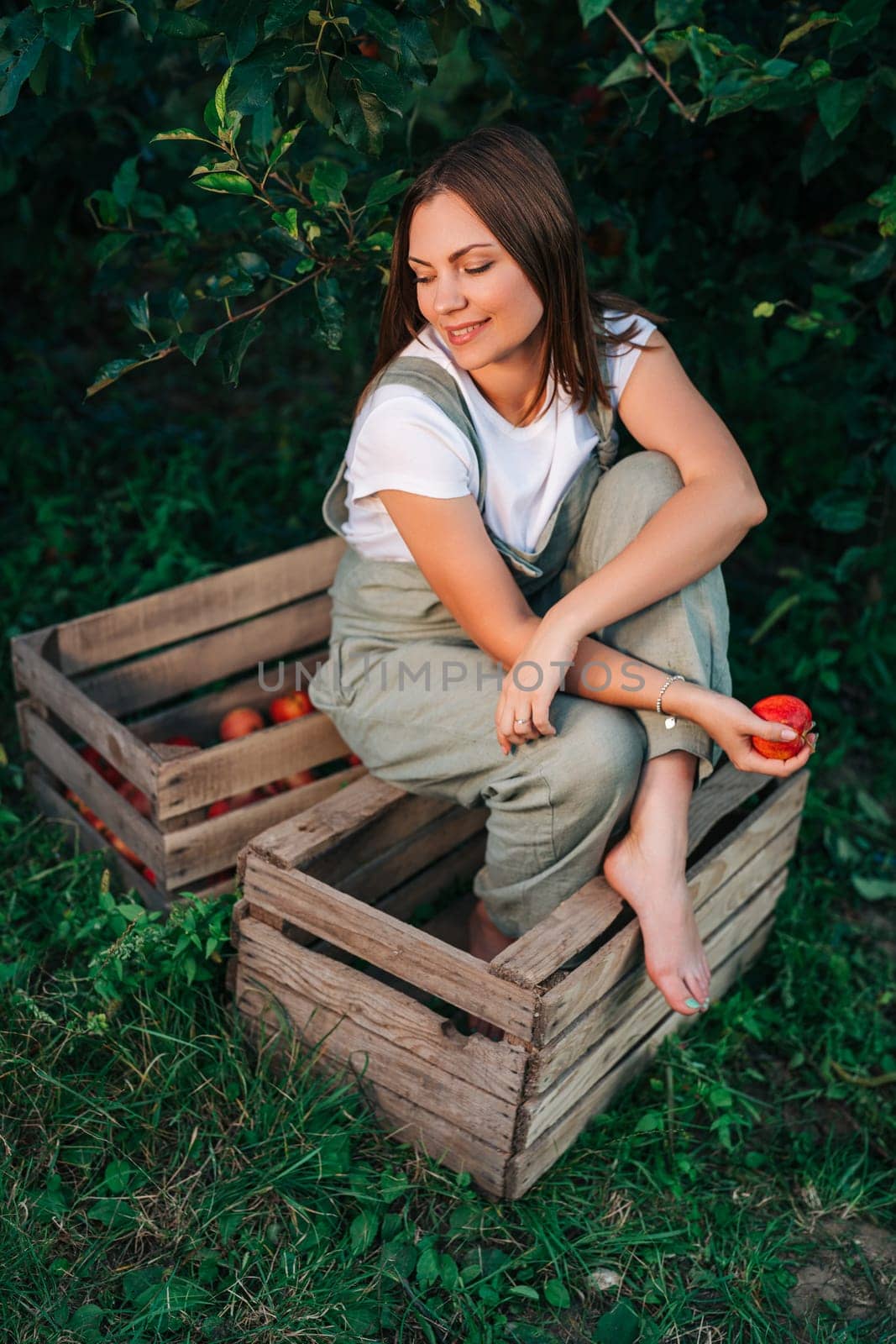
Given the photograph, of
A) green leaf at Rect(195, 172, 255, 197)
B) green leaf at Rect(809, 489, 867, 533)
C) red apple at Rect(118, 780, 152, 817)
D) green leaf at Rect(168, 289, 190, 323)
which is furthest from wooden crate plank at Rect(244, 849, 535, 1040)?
green leaf at Rect(809, 489, 867, 533)

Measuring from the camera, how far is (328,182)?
6.22 feet

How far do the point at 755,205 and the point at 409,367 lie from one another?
1227 millimetres

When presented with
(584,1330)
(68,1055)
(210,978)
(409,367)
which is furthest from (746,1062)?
(409,367)

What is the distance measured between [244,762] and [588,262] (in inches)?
49.3

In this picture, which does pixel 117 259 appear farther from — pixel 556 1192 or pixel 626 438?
pixel 556 1192

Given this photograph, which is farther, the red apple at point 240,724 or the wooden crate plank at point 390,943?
the red apple at point 240,724

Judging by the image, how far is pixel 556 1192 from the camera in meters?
1.86

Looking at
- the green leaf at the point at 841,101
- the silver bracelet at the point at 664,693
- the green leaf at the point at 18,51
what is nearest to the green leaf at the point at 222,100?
the green leaf at the point at 18,51

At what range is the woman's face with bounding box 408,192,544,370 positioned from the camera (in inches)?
72.1

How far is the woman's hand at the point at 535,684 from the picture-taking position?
1811mm

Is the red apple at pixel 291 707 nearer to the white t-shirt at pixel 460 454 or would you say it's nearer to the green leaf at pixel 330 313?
the white t-shirt at pixel 460 454

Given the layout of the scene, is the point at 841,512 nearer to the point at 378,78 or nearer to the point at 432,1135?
the point at 378,78

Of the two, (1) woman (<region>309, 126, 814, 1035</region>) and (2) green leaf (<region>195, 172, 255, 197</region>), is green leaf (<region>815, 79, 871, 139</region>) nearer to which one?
(1) woman (<region>309, 126, 814, 1035</region>)

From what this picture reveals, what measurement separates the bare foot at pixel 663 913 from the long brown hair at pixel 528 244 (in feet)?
2.62
